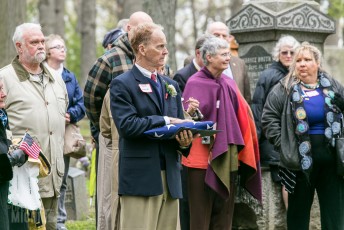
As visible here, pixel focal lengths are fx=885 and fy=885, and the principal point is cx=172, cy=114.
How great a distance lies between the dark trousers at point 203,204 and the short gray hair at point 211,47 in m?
1.16

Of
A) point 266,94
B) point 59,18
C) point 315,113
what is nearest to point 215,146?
point 315,113

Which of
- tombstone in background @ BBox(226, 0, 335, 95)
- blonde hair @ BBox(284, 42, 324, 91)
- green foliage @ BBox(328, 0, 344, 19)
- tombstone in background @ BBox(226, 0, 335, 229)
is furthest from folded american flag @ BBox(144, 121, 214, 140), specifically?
green foliage @ BBox(328, 0, 344, 19)

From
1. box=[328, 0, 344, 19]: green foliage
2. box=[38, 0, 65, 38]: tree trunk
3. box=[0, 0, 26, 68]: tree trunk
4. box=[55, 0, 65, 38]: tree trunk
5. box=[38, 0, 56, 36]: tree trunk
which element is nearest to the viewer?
box=[0, 0, 26, 68]: tree trunk

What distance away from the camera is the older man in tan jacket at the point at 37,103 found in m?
8.27

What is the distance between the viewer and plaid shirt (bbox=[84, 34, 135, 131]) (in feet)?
28.0

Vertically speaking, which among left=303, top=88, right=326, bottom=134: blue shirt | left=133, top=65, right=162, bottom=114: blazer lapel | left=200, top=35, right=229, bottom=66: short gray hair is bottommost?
left=303, top=88, right=326, bottom=134: blue shirt

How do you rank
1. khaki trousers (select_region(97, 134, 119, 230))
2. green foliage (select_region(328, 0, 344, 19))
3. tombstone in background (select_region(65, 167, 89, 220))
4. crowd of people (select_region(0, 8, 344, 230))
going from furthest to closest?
1. green foliage (select_region(328, 0, 344, 19))
2. tombstone in background (select_region(65, 167, 89, 220))
3. khaki trousers (select_region(97, 134, 119, 230))
4. crowd of people (select_region(0, 8, 344, 230))

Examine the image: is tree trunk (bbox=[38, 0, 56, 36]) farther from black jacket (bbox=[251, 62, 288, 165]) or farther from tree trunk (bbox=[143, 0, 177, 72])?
black jacket (bbox=[251, 62, 288, 165])

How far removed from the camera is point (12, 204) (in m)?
7.70

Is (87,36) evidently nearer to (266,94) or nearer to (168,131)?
(266,94)

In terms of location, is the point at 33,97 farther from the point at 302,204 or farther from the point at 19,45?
the point at 302,204

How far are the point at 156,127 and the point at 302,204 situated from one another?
2.54m

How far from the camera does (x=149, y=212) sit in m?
6.91

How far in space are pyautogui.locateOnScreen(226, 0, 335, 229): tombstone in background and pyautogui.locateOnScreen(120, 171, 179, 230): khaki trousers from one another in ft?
11.4
